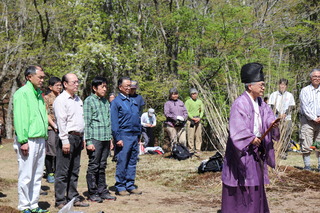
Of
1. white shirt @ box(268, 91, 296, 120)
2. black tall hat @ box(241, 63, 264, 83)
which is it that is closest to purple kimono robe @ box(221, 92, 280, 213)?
black tall hat @ box(241, 63, 264, 83)

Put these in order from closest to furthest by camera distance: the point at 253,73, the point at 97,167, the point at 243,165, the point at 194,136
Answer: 1. the point at 243,165
2. the point at 253,73
3. the point at 97,167
4. the point at 194,136

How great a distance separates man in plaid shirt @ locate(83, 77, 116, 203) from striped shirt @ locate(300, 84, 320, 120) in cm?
383

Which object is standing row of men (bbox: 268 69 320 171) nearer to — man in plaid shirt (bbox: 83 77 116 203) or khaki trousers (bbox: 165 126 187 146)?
man in plaid shirt (bbox: 83 77 116 203)

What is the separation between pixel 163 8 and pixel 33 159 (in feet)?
54.3

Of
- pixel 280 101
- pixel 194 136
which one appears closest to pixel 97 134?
pixel 280 101

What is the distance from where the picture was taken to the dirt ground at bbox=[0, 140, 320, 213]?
5.58 m

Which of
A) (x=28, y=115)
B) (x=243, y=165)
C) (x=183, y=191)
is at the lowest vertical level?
(x=183, y=191)

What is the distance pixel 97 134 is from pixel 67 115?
0.63m

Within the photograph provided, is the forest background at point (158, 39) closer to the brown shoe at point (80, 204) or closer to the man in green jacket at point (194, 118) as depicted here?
the man in green jacket at point (194, 118)

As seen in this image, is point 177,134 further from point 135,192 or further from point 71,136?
point 71,136

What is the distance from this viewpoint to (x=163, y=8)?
2020 centimetres

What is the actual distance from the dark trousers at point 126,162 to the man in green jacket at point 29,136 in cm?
169

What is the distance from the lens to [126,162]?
6.42 meters

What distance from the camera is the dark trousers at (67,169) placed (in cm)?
533
